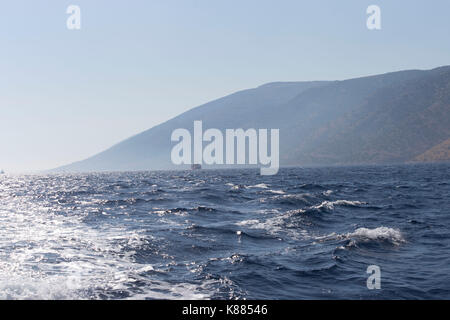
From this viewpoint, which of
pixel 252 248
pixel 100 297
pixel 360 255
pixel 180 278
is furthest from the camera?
pixel 252 248

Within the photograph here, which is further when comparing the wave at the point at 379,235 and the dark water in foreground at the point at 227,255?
the wave at the point at 379,235

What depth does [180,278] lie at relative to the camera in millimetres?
14156

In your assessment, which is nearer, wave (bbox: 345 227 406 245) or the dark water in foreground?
the dark water in foreground

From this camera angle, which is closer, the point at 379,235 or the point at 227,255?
the point at 227,255
